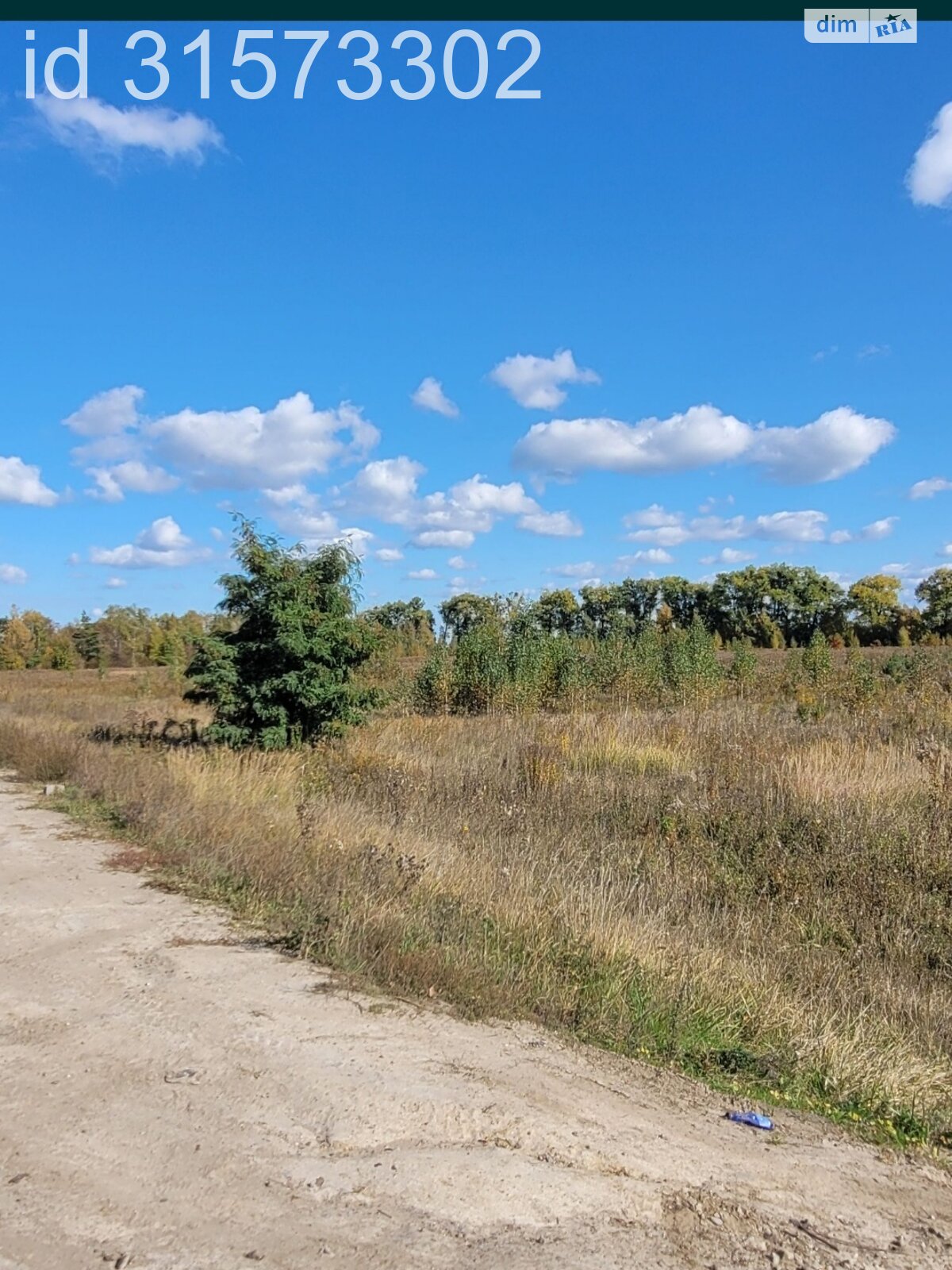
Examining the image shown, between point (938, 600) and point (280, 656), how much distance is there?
7096cm

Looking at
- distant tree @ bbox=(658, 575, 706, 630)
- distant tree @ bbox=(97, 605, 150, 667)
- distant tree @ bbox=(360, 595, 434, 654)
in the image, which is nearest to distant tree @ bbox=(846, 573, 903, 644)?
distant tree @ bbox=(658, 575, 706, 630)

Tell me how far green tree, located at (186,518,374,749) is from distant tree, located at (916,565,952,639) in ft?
204

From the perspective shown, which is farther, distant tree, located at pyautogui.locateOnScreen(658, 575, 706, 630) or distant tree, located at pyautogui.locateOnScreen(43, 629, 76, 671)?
distant tree, located at pyautogui.locateOnScreen(658, 575, 706, 630)

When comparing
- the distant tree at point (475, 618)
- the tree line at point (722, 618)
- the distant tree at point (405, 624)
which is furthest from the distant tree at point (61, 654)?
the distant tree at point (475, 618)

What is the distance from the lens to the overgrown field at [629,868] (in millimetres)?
4664

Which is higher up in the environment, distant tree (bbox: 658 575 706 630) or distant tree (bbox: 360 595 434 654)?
distant tree (bbox: 658 575 706 630)

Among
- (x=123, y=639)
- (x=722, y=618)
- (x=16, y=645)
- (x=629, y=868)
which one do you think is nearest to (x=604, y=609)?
(x=722, y=618)

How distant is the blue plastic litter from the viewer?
3.66m

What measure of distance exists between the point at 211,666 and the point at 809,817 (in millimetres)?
8118

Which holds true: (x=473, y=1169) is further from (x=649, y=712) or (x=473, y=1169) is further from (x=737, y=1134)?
(x=649, y=712)

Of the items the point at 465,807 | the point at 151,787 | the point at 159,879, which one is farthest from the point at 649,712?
the point at 159,879

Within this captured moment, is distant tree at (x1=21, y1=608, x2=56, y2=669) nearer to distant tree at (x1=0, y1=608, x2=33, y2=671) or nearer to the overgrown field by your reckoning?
distant tree at (x1=0, y1=608, x2=33, y2=671)

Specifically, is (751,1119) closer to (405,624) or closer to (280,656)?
(280,656)

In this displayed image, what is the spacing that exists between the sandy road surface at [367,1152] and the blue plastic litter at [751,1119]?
69 mm
